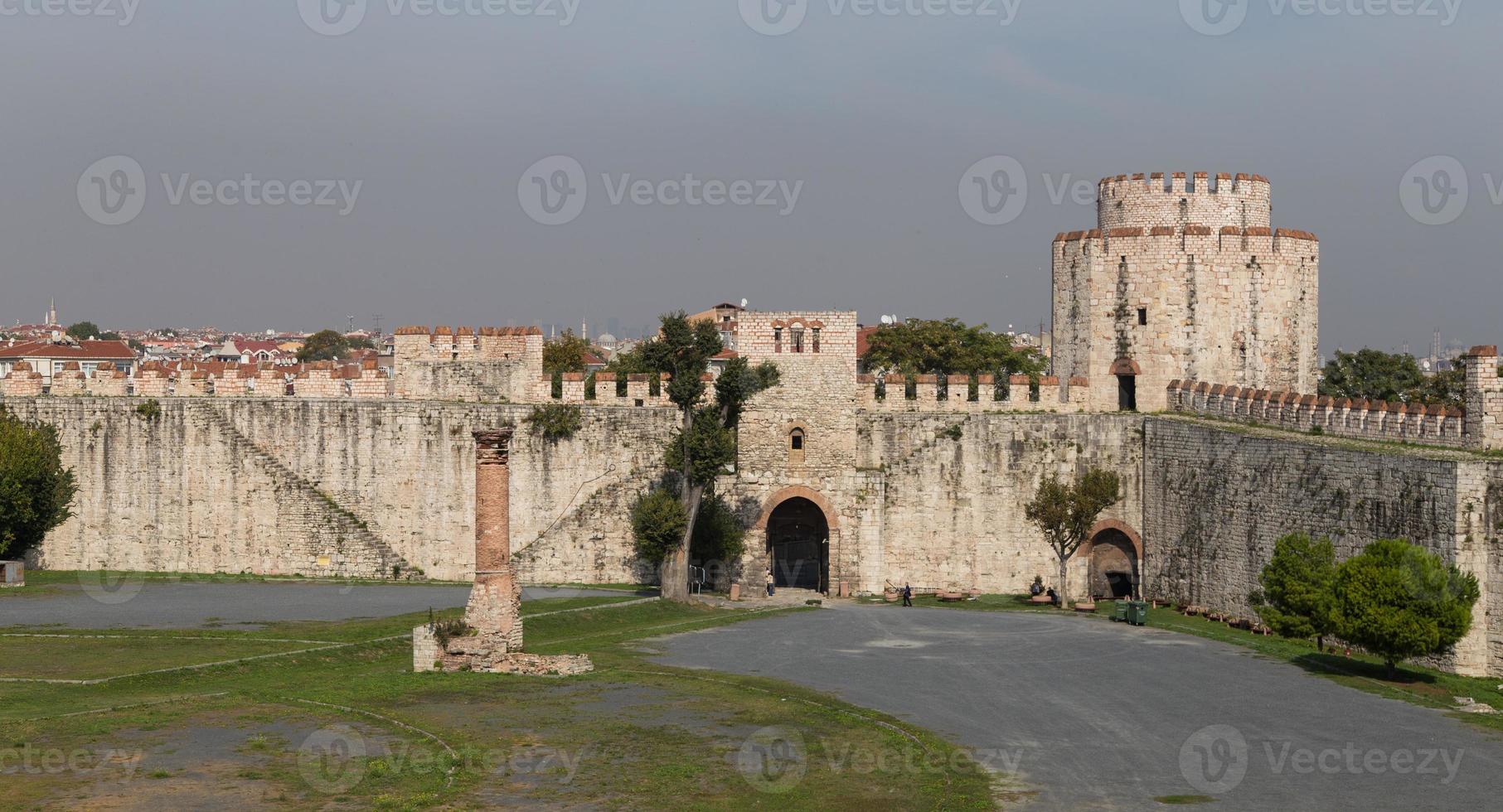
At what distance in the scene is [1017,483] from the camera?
39594 millimetres

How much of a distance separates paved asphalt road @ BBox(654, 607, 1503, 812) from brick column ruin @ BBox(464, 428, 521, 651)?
3326mm

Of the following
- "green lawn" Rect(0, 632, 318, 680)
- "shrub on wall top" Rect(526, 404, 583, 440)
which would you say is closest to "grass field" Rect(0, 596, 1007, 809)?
"green lawn" Rect(0, 632, 318, 680)

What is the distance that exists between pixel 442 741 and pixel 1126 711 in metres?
9.70

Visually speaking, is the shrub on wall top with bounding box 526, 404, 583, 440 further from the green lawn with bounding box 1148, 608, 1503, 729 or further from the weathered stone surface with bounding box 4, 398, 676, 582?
the green lawn with bounding box 1148, 608, 1503, 729

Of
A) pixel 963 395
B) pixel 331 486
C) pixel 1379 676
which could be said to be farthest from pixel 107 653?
pixel 1379 676

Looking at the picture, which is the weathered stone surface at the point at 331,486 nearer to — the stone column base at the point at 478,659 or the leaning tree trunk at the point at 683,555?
the leaning tree trunk at the point at 683,555

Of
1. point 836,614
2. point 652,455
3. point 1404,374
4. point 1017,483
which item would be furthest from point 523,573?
point 1404,374

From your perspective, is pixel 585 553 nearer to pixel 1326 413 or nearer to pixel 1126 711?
pixel 1326 413

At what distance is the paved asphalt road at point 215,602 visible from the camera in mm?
33344

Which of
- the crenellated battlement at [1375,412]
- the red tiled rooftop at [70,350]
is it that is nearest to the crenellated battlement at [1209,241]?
the crenellated battlement at [1375,412]

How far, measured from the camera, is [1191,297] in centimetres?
4012

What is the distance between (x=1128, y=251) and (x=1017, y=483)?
237 inches

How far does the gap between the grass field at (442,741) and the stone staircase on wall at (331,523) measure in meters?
11.0

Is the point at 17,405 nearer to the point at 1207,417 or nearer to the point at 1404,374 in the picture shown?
the point at 1207,417
